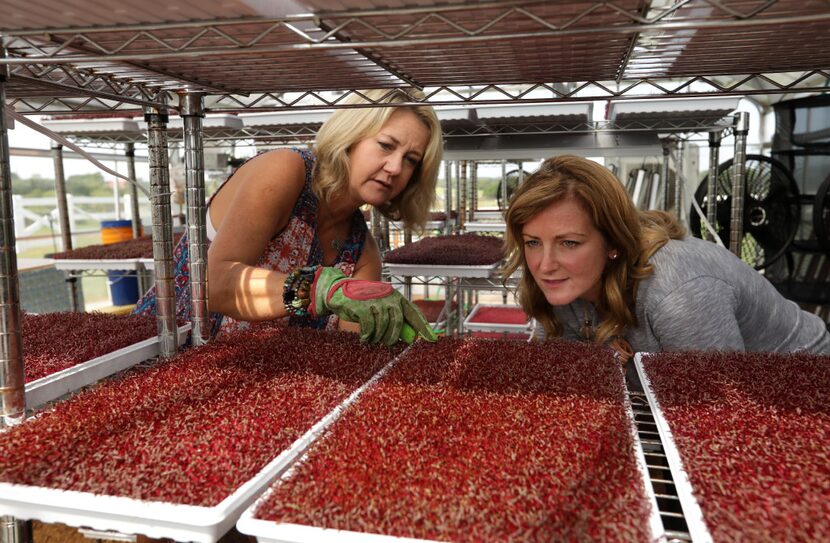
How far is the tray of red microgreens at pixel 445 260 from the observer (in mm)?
3592

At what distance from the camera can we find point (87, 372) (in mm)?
1244

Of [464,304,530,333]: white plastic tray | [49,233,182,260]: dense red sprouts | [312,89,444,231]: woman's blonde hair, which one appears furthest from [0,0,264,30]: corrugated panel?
[464,304,530,333]: white plastic tray

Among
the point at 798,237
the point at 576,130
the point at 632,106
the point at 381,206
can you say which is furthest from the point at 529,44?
the point at 798,237

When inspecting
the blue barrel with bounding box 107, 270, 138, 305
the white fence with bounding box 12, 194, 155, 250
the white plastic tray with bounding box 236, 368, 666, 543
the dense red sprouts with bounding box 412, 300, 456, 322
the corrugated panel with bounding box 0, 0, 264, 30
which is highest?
the corrugated panel with bounding box 0, 0, 264, 30

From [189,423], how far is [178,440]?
65mm

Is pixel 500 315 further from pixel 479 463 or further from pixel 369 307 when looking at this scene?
pixel 479 463

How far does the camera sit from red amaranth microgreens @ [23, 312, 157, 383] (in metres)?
1.25

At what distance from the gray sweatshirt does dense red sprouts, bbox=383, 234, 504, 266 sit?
70.6 inches

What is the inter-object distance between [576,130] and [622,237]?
2.46 meters

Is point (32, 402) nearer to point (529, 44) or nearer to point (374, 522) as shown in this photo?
point (374, 522)

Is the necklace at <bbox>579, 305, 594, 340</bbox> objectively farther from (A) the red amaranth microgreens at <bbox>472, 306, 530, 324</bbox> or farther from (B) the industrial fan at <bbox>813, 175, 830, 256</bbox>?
(B) the industrial fan at <bbox>813, 175, 830, 256</bbox>

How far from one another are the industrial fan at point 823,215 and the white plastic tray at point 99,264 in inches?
182

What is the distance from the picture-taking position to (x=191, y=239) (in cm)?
145

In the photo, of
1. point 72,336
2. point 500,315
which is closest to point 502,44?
point 72,336
